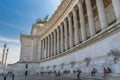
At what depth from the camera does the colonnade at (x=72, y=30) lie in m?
17.0

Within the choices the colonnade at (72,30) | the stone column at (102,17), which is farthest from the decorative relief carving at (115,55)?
the stone column at (102,17)

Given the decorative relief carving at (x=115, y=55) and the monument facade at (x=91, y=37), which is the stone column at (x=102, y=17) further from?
the decorative relief carving at (x=115, y=55)

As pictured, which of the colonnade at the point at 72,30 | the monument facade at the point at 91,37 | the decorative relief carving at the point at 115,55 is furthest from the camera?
the colonnade at the point at 72,30

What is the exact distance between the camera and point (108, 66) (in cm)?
1353

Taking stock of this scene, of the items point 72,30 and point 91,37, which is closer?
point 91,37

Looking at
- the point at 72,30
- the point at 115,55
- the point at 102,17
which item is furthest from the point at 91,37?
the point at 72,30

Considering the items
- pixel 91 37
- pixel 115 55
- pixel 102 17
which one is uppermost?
pixel 102 17

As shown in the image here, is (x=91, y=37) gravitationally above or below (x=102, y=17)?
below

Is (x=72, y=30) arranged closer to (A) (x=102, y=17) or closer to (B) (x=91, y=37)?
(B) (x=91, y=37)

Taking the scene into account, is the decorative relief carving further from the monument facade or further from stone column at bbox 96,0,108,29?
stone column at bbox 96,0,108,29

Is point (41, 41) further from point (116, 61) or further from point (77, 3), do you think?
point (116, 61)

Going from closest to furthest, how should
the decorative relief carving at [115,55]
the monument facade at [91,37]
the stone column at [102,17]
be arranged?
the decorative relief carving at [115,55], the monument facade at [91,37], the stone column at [102,17]

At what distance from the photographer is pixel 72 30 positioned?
29.5 meters

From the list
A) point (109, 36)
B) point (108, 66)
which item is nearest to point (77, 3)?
point (109, 36)
